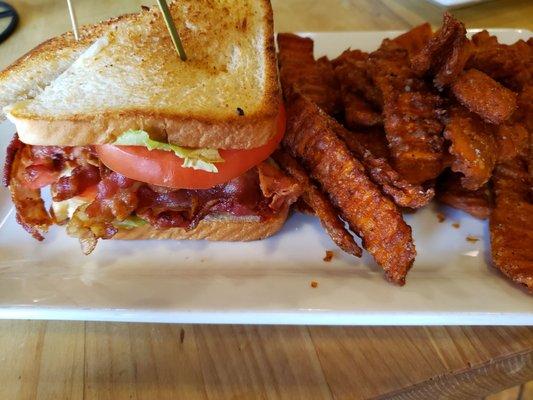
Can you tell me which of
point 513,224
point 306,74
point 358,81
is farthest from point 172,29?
point 513,224

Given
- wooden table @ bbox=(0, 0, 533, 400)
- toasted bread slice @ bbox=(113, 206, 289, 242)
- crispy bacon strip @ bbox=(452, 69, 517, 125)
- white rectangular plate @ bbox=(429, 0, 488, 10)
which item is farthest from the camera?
white rectangular plate @ bbox=(429, 0, 488, 10)

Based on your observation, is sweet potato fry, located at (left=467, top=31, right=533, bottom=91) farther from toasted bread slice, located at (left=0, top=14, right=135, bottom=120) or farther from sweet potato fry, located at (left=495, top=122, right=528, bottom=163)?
toasted bread slice, located at (left=0, top=14, right=135, bottom=120)

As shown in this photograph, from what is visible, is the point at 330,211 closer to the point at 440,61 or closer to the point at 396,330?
the point at 396,330

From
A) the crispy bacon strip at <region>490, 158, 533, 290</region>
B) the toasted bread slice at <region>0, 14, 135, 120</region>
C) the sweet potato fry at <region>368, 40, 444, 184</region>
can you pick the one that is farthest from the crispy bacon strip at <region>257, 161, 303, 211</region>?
the toasted bread slice at <region>0, 14, 135, 120</region>

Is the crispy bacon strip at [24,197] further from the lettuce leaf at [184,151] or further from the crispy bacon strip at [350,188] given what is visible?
the crispy bacon strip at [350,188]

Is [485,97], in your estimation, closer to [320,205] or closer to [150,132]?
[320,205]

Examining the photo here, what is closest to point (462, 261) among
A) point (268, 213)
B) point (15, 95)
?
point (268, 213)
